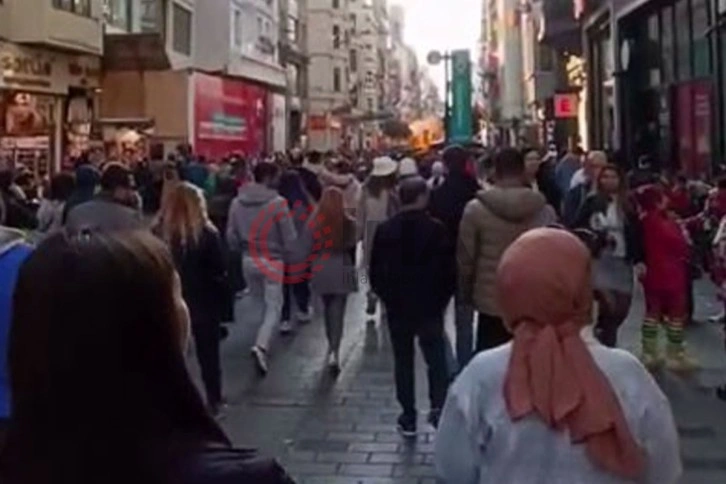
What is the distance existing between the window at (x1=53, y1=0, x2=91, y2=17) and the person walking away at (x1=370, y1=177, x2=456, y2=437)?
2045 cm

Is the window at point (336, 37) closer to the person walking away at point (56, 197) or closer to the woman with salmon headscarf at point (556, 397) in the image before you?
the person walking away at point (56, 197)

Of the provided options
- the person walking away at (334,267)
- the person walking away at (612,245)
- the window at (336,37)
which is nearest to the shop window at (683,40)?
the person walking away at (334,267)

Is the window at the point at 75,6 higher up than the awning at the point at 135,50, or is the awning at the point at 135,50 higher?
the window at the point at 75,6

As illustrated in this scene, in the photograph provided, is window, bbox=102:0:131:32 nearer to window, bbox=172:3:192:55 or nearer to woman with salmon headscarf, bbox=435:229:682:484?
window, bbox=172:3:192:55

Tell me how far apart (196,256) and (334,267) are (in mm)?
2884

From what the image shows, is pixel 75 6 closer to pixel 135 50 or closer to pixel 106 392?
pixel 135 50

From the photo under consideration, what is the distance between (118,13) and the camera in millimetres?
34344

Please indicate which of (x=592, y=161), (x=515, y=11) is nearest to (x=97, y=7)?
(x=592, y=161)

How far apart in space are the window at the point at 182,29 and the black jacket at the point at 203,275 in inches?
1247

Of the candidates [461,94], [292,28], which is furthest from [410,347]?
[292,28]

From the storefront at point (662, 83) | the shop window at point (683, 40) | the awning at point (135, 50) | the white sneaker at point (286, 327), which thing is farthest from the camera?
the awning at point (135, 50)

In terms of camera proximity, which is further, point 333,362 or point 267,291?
point 267,291

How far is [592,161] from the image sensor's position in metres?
12.8

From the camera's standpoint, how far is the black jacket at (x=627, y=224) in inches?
400
